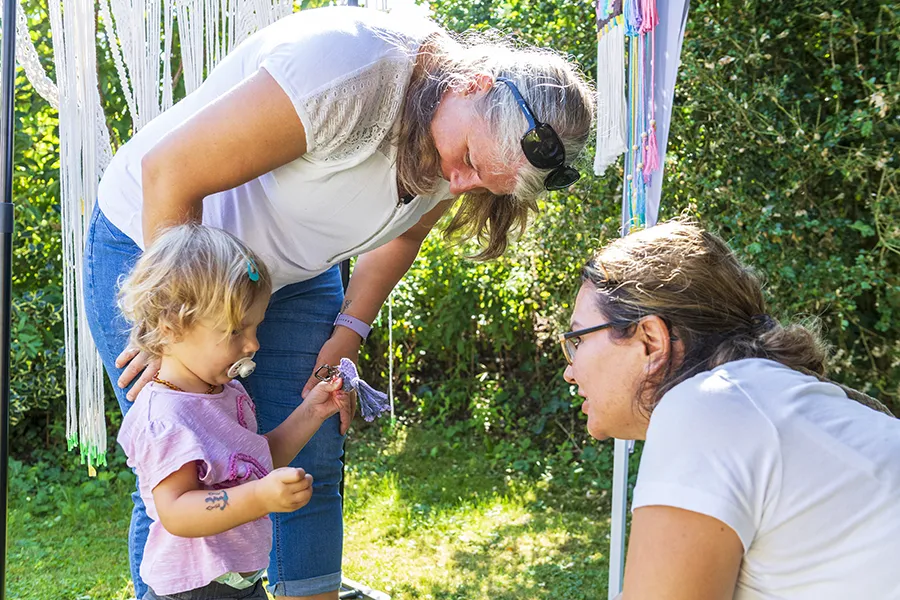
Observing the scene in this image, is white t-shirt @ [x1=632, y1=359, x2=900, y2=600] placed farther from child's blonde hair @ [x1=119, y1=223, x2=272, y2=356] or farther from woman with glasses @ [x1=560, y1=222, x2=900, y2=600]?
child's blonde hair @ [x1=119, y1=223, x2=272, y2=356]

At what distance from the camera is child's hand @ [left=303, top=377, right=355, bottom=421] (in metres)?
1.86

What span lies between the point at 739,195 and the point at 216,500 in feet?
9.28

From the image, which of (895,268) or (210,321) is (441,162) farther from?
(895,268)

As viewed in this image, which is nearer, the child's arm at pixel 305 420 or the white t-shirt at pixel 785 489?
the white t-shirt at pixel 785 489

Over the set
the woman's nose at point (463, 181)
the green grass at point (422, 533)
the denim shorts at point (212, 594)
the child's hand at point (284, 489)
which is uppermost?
the woman's nose at point (463, 181)

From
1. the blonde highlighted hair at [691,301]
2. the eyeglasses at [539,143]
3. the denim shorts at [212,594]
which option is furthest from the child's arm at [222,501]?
the eyeglasses at [539,143]

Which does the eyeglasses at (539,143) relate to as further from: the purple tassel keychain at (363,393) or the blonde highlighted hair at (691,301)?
the purple tassel keychain at (363,393)

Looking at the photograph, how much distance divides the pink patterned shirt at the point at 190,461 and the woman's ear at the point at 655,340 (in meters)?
0.73

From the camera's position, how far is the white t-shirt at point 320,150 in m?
1.63

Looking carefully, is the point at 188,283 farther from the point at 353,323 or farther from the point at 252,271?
the point at 353,323

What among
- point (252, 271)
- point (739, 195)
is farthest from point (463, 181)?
point (739, 195)

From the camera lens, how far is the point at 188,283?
5.40 ft

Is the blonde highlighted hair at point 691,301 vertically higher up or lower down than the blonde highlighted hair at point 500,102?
lower down

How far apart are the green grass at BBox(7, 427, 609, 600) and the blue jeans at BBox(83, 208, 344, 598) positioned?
4.57ft
